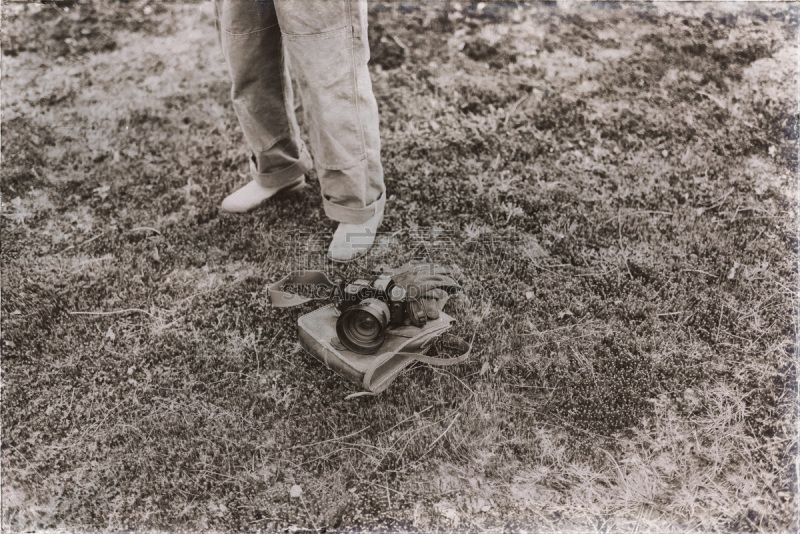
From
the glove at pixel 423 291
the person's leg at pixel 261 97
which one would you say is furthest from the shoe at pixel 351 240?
the person's leg at pixel 261 97

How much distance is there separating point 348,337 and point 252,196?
144 centimetres

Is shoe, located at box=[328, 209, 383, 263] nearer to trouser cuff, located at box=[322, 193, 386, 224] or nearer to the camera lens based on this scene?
trouser cuff, located at box=[322, 193, 386, 224]

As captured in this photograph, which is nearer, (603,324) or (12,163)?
(603,324)

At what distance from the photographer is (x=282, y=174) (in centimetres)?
332

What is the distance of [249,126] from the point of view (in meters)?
3.02

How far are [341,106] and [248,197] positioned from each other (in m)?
1.14

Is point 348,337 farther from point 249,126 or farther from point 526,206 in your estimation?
point 526,206

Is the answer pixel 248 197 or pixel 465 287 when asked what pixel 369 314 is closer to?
pixel 465 287

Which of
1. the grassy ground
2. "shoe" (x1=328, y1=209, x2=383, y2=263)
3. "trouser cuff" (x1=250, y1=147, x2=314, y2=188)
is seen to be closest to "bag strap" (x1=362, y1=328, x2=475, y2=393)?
the grassy ground

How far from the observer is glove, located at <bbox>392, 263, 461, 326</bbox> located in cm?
247

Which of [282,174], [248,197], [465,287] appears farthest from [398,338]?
[248,197]

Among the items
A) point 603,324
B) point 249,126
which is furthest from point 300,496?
point 249,126

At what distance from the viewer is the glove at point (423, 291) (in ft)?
8.11

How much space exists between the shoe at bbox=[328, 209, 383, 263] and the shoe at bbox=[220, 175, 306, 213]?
0.59m
